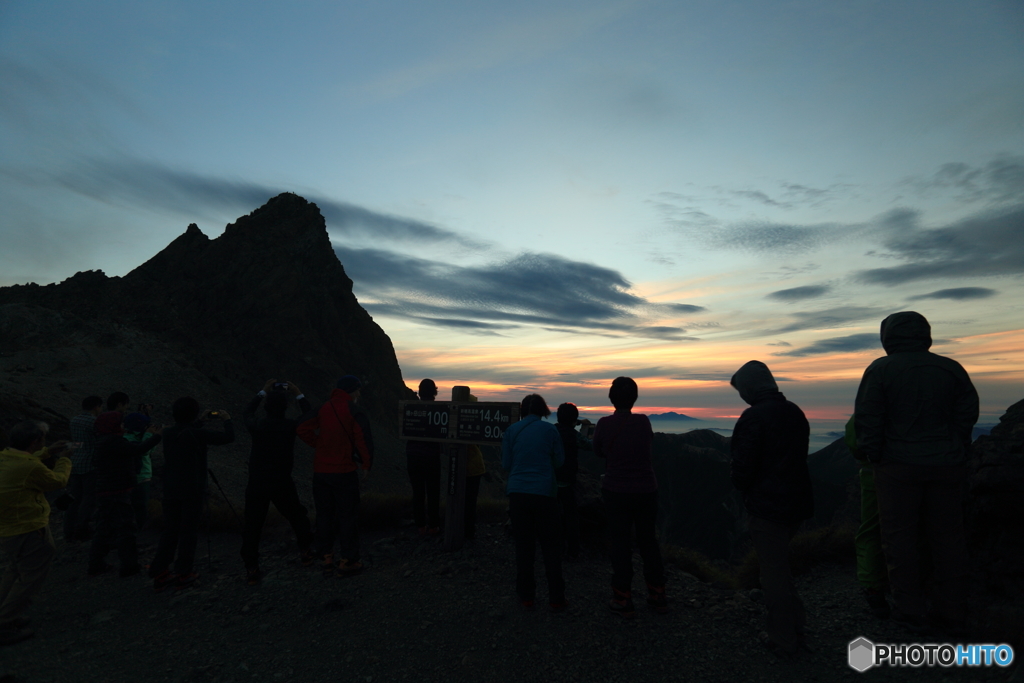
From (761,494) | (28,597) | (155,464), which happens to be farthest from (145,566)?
(155,464)

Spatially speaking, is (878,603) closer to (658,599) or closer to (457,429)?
(658,599)

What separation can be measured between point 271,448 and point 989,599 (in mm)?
7094

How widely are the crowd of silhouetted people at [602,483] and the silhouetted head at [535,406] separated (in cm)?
3

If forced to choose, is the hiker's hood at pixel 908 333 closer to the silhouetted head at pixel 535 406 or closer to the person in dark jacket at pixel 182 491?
the silhouetted head at pixel 535 406

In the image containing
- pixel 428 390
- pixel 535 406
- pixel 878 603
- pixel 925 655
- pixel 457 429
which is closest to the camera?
pixel 925 655

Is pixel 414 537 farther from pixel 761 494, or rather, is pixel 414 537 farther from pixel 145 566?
pixel 761 494

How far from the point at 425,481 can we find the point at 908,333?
18.7 ft

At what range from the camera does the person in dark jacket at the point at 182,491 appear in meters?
5.91

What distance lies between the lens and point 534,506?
5.02 m

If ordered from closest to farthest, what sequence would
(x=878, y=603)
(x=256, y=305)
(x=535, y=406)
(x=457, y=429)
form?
(x=878, y=603), (x=535, y=406), (x=457, y=429), (x=256, y=305)

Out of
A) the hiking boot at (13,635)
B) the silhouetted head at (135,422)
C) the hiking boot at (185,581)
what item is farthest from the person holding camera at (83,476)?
the hiking boot at (13,635)

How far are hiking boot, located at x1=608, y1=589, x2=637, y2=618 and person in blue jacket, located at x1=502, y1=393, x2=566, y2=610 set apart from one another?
→ 19.7 inches

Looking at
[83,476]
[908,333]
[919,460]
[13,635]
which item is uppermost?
[908,333]

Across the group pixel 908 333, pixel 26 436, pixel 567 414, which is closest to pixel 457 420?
pixel 567 414
